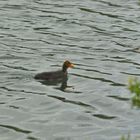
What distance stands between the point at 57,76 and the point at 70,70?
4.25 ft

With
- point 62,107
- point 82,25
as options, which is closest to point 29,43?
point 82,25

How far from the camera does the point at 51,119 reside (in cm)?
1506

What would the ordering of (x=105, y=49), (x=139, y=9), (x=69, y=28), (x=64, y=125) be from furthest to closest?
(x=139, y=9) < (x=69, y=28) < (x=105, y=49) < (x=64, y=125)

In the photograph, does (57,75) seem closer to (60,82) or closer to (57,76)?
(57,76)

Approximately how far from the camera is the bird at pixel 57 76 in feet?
58.7

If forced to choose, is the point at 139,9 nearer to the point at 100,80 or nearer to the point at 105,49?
the point at 105,49

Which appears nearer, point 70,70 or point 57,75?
point 57,75

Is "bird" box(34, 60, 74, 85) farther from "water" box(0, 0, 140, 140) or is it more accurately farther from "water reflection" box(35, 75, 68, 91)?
"water" box(0, 0, 140, 140)

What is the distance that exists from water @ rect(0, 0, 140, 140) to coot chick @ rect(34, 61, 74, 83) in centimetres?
21

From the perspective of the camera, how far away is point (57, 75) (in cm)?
1852

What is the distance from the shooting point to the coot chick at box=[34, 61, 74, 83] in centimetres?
1791

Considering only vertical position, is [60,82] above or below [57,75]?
below

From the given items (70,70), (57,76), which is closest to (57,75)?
(57,76)

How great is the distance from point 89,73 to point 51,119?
4.09m
